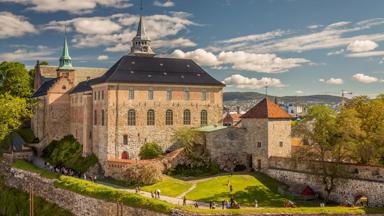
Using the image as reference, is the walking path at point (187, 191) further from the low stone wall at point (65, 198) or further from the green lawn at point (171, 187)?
the low stone wall at point (65, 198)

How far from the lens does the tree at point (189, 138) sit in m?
53.4

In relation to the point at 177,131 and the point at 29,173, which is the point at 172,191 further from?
the point at 29,173

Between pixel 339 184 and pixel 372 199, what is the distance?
11.6ft

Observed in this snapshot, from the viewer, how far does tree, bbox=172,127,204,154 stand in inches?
2103

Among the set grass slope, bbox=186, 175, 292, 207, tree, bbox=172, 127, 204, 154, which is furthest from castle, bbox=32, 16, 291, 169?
grass slope, bbox=186, 175, 292, 207

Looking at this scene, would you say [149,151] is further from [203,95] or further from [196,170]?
[203,95]

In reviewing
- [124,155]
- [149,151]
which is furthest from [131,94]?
[124,155]

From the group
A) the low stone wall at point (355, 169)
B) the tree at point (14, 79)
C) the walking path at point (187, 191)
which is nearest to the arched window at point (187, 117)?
the walking path at point (187, 191)

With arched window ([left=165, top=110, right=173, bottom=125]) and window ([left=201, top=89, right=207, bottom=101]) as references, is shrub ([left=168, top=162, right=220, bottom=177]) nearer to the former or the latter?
arched window ([left=165, top=110, right=173, bottom=125])

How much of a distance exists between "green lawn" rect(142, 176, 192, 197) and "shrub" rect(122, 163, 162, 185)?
711mm

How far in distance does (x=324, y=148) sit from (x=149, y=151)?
2156 cm

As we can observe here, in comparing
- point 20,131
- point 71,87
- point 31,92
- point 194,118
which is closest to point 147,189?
point 194,118

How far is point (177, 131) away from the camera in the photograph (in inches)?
2212

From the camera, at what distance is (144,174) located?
Result: 46.3 metres
